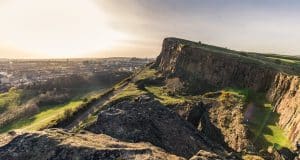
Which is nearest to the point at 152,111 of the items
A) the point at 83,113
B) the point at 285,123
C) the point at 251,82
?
the point at 285,123

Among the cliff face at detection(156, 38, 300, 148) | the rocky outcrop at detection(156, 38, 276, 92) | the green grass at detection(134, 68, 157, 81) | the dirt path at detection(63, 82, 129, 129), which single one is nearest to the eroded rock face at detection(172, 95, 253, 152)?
the cliff face at detection(156, 38, 300, 148)

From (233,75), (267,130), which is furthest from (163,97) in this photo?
(267,130)

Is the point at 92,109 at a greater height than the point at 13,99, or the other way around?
the point at 92,109

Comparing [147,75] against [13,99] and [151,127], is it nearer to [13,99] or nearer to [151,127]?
[13,99]

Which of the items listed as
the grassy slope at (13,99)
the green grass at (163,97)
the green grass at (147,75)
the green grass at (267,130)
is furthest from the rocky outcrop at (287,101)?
the grassy slope at (13,99)

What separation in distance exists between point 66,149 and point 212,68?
5459 centimetres

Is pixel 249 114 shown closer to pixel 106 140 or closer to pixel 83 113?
pixel 106 140

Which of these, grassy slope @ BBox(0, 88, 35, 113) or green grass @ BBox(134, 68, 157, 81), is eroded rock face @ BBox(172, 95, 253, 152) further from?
grassy slope @ BBox(0, 88, 35, 113)

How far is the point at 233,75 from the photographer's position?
224ft

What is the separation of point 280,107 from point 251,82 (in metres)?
11.2

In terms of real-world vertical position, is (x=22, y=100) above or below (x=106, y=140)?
below

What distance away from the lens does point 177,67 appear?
91.0m

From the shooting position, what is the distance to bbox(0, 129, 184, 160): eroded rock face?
22.1 m

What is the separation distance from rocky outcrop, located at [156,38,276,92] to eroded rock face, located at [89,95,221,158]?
91.7 ft
